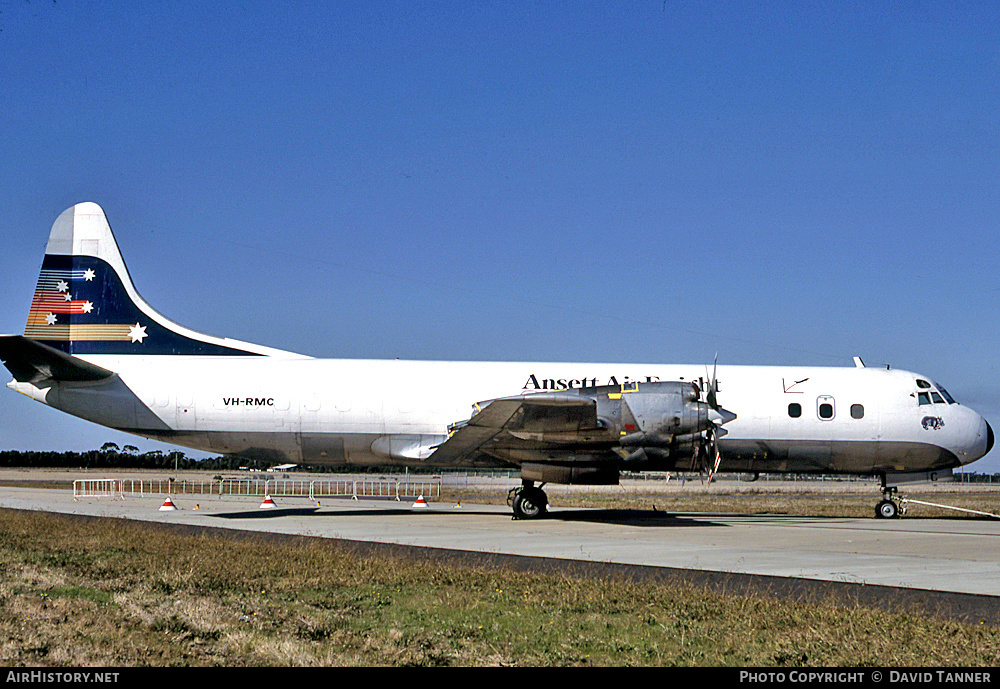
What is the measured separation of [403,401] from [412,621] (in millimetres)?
16051

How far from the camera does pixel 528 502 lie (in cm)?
2438

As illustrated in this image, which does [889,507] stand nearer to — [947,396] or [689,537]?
[947,396]

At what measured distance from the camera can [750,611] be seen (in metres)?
9.18

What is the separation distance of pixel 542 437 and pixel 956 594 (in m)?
12.8

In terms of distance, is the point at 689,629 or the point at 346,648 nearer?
the point at 346,648

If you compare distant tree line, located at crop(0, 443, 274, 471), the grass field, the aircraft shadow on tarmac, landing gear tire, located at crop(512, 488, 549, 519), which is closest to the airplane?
landing gear tire, located at crop(512, 488, 549, 519)

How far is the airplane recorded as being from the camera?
77.3ft

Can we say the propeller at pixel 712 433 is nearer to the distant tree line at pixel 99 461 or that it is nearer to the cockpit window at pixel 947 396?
the cockpit window at pixel 947 396

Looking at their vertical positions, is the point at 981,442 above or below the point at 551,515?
above

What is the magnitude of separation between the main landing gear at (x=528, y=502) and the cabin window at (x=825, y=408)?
8.43 metres

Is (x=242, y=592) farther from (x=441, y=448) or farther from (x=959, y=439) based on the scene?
(x=959, y=439)

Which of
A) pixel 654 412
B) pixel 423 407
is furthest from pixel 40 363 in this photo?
pixel 654 412

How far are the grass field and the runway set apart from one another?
3.22 meters

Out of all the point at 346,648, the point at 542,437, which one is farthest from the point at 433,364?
the point at 346,648
